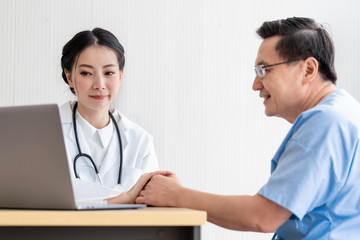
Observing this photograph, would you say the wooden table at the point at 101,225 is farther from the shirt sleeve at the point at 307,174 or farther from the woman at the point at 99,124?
the woman at the point at 99,124

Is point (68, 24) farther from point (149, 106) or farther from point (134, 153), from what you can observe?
point (134, 153)

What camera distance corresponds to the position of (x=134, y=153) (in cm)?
206

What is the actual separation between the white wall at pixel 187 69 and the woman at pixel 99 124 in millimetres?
792

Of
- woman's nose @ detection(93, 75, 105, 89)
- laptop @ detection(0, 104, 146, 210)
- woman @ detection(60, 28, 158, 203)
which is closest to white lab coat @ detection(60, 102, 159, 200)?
woman @ detection(60, 28, 158, 203)

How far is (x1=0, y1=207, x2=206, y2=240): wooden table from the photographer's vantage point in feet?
2.45

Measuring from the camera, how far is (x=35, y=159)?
887 mm

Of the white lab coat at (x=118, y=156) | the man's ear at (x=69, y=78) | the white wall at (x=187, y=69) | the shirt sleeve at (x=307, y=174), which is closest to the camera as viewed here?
the shirt sleeve at (x=307, y=174)

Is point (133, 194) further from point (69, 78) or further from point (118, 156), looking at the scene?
point (69, 78)

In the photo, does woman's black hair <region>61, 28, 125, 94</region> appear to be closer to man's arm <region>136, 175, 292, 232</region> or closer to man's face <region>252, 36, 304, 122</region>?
man's face <region>252, 36, 304, 122</region>

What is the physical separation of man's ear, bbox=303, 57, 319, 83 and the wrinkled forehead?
0.09 metres

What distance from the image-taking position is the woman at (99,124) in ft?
6.49

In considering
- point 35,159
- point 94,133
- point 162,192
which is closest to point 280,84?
point 162,192

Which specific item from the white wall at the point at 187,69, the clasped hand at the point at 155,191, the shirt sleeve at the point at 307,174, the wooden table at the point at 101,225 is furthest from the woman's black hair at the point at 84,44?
the wooden table at the point at 101,225

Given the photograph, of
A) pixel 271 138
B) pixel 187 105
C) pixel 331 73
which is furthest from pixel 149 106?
pixel 331 73
